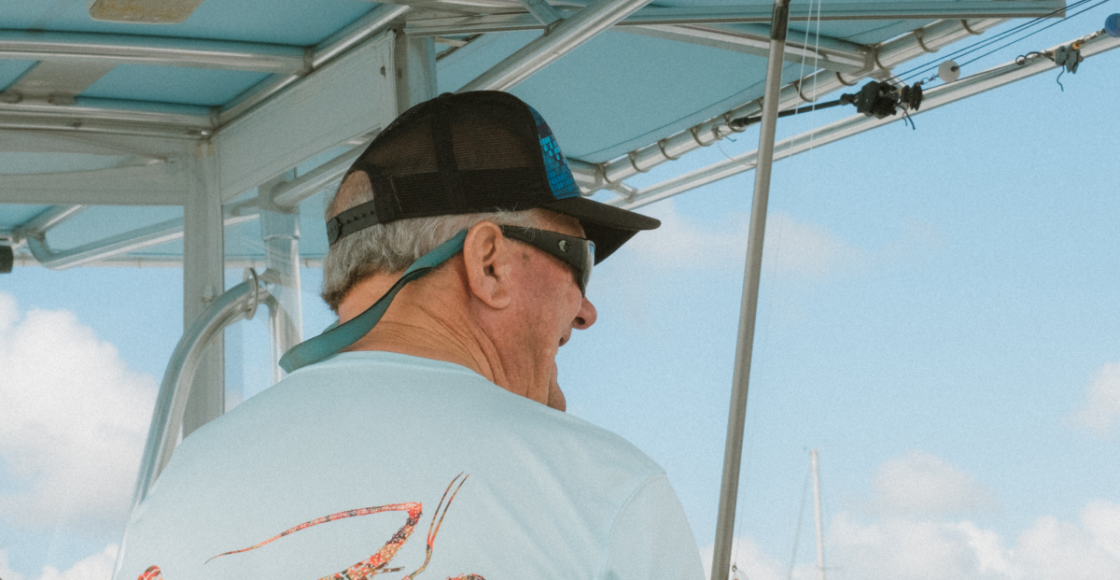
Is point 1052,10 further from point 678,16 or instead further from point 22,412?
point 22,412

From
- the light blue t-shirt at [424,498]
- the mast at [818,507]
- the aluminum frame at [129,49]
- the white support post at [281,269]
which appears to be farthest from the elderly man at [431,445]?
the mast at [818,507]

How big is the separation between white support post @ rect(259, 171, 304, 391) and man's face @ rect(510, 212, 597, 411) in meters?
1.37

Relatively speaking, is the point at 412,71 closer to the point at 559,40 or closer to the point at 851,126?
the point at 559,40

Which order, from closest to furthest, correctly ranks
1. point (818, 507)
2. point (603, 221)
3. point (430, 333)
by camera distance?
1. point (430, 333)
2. point (603, 221)
3. point (818, 507)

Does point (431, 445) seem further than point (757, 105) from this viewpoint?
No

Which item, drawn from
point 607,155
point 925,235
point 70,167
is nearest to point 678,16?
point 607,155

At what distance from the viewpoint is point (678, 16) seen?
1.96 metres

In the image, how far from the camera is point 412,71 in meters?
1.92

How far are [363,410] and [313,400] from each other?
5cm

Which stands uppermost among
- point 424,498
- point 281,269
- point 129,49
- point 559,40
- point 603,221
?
point 129,49

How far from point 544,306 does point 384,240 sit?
13 centimetres

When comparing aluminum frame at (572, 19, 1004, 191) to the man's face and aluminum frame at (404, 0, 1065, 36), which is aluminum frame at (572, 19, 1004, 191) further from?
the man's face

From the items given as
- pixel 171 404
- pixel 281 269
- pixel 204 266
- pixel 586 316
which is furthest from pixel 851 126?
pixel 586 316

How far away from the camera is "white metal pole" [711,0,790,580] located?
1665 millimetres
